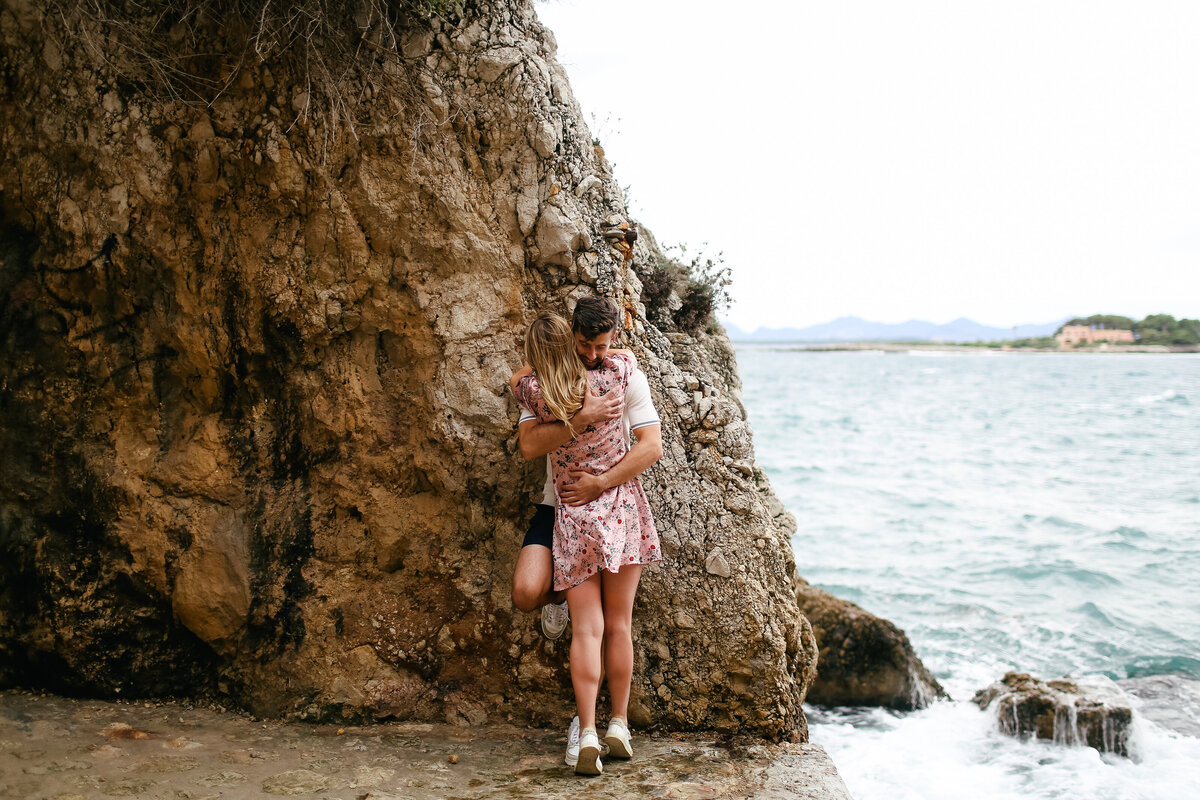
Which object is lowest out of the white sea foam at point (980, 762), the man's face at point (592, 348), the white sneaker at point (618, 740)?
the white sea foam at point (980, 762)

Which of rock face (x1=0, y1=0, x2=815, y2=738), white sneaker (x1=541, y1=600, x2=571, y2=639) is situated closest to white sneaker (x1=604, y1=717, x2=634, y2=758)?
rock face (x1=0, y1=0, x2=815, y2=738)

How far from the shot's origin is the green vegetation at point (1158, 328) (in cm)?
8819

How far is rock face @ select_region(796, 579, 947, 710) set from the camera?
775 centimetres

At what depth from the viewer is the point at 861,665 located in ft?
25.6

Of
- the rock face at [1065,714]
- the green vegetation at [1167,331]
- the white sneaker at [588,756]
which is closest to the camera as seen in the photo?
the white sneaker at [588,756]

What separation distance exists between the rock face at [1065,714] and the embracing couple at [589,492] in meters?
5.25

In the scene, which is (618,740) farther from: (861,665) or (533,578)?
(861,665)

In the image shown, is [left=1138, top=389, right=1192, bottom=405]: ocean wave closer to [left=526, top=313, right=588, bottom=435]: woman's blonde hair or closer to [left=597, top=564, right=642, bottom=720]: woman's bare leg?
[left=597, top=564, right=642, bottom=720]: woman's bare leg

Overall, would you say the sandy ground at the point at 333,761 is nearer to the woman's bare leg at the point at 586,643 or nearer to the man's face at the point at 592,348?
the woman's bare leg at the point at 586,643

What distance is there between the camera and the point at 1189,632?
10477mm

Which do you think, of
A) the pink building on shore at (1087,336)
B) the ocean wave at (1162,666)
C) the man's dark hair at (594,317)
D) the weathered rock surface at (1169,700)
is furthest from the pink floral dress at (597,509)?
the pink building on shore at (1087,336)

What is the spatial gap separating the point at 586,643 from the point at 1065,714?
5748 millimetres

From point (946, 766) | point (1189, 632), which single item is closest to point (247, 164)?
point (946, 766)

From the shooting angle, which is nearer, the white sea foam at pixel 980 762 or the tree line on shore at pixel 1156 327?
the white sea foam at pixel 980 762
